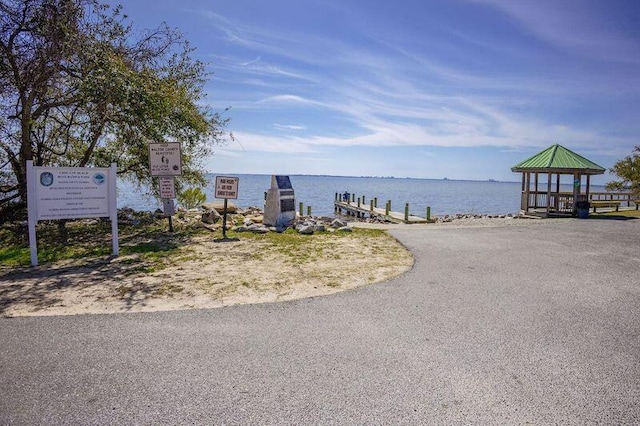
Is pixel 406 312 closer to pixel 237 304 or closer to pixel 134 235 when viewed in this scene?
pixel 237 304

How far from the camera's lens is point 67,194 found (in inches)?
309

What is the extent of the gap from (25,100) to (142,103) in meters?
3.26

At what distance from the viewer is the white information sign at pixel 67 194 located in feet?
24.3

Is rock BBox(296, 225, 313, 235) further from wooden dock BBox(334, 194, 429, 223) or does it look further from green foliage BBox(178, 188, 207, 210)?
wooden dock BBox(334, 194, 429, 223)

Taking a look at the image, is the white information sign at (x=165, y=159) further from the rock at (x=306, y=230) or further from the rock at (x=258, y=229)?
the rock at (x=306, y=230)

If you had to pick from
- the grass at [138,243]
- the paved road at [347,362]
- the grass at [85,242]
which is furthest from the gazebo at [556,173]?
the grass at [85,242]

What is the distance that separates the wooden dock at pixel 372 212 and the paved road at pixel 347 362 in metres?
18.3

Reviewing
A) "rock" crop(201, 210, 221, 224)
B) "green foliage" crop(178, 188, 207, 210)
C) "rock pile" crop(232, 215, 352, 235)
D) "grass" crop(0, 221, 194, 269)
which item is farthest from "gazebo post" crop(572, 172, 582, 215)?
"green foliage" crop(178, 188, 207, 210)

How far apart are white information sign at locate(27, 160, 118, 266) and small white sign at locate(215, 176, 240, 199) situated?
3882mm

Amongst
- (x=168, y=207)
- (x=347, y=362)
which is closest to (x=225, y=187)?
(x=168, y=207)

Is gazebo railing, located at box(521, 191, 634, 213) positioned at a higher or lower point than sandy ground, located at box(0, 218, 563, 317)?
higher

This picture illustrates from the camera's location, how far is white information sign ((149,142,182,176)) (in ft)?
36.2

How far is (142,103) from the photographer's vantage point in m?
9.16

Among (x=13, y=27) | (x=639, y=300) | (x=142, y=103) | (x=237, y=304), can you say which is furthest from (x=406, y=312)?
(x=13, y=27)
